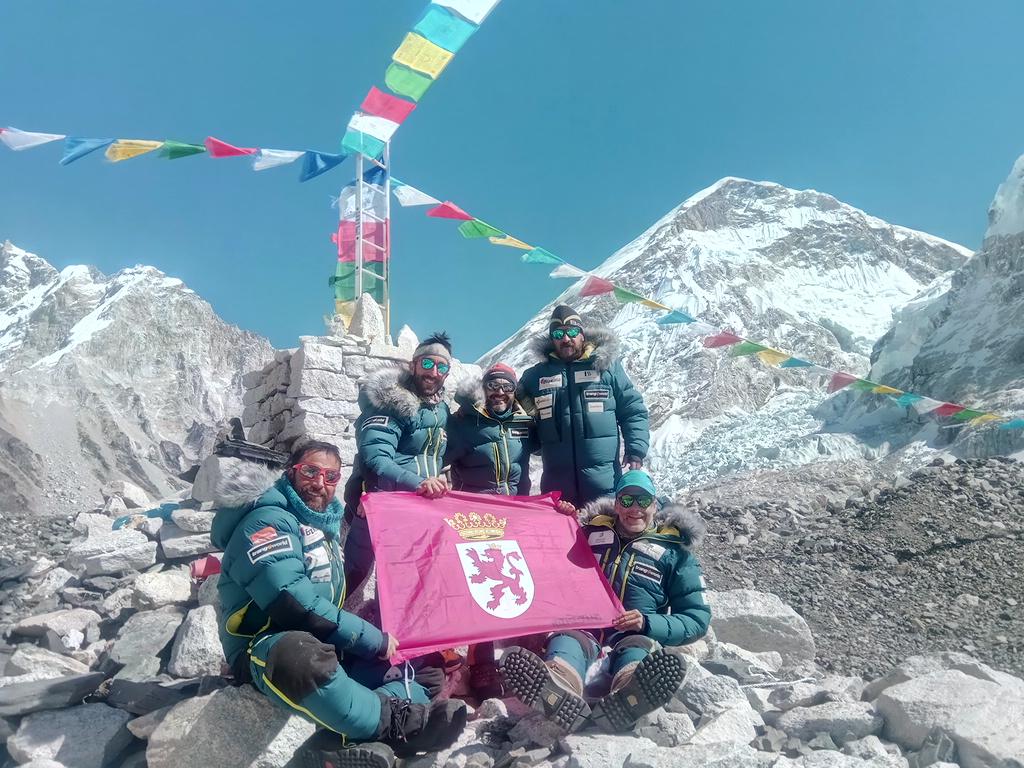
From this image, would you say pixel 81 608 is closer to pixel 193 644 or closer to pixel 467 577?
pixel 193 644

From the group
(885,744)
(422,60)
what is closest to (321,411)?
(422,60)

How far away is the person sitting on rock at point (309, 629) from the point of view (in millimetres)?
2670

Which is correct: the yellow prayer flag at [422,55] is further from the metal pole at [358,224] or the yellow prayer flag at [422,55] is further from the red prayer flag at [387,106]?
→ the metal pole at [358,224]

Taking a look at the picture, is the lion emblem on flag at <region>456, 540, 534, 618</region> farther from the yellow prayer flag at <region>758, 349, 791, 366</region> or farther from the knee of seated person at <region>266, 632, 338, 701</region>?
the yellow prayer flag at <region>758, 349, 791, 366</region>

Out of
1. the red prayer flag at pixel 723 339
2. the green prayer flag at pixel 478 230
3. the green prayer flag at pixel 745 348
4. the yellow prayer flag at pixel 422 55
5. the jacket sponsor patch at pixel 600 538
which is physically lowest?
the jacket sponsor patch at pixel 600 538

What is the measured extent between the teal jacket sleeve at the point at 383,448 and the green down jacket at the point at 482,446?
1.31ft

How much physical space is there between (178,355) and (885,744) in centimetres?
12986

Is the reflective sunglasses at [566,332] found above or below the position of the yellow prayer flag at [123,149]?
below

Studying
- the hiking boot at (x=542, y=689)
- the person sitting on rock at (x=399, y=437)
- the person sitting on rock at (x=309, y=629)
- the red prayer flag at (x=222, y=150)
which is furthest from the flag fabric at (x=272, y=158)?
the hiking boot at (x=542, y=689)

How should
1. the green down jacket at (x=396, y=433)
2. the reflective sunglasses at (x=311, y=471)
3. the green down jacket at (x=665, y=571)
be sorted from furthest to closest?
the green down jacket at (x=396, y=433)
the green down jacket at (x=665, y=571)
the reflective sunglasses at (x=311, y=471)

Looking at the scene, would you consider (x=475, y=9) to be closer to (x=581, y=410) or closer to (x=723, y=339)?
(x=723, y=339)

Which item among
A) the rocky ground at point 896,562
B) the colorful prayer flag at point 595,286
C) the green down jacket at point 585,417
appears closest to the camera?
the green down jacket at point 585,417

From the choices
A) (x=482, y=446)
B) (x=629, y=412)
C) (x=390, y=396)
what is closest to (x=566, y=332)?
(x=629, y=412)

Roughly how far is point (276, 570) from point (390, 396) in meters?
1.45
